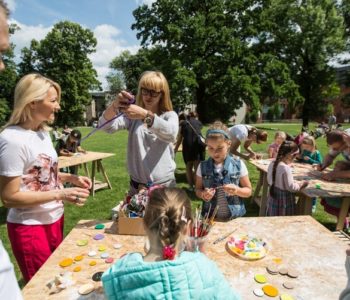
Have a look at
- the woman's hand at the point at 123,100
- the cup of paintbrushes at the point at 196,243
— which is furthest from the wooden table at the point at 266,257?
the woman's hand at the point at 123,100

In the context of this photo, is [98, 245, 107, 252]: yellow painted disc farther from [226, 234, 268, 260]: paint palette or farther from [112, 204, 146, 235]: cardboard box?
[226, 234, 268, 260]: paint palette

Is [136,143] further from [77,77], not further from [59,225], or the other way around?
[77,77]

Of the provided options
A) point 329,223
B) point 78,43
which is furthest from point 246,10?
point 329,223

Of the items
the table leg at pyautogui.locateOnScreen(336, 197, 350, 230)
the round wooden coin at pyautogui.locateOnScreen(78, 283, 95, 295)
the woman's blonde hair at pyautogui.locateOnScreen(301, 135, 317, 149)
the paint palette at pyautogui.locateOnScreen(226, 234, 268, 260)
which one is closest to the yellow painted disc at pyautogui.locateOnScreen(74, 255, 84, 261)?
the round wooden coin at pyautogui.locateOnScreen(78, 283, 95, 295)

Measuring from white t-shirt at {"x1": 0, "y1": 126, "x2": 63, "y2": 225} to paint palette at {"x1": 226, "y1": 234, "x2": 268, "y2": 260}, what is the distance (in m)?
1.16

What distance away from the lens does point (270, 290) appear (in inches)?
51.9

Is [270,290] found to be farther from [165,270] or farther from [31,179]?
[31,179]

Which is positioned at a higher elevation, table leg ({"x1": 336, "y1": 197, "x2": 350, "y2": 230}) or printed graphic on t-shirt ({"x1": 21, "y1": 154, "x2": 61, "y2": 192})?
printed graphic on t-shirt ({"x1": 21, "y1": 154, "x2": 61, "y2": 192})

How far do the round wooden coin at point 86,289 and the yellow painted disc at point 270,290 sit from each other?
0.81 m

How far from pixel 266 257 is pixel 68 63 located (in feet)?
97.9

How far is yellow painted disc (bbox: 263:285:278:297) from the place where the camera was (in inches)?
51.0

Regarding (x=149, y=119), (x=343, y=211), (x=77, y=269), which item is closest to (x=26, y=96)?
(x=149, y=119)

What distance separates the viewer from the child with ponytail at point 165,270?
1057 millimetres

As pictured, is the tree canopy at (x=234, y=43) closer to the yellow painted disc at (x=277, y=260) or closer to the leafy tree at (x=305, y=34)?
the leafy tree at (x=305, y=34)
